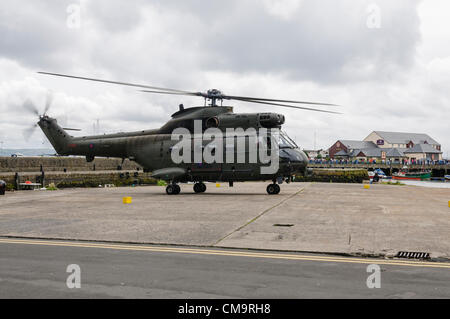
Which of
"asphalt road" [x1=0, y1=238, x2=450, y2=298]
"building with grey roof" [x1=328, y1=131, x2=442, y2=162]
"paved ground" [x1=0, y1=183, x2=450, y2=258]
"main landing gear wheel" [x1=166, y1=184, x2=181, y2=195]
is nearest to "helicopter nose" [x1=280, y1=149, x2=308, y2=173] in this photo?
"paved ground" [x1=0, y1=183, x2=450, y2=258]

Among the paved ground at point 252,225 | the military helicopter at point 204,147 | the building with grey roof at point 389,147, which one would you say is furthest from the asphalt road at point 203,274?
the building with grey roof at point 389,147

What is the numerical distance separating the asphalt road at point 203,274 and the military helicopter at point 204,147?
46.3ft

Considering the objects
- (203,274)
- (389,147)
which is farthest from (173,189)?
(389,147)

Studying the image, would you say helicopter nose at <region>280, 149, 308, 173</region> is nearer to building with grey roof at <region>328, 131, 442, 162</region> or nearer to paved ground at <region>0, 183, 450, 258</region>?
paved ground at <region>0, 183, 450, 258</region>

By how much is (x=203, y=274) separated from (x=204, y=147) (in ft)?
56.9

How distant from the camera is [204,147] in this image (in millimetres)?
24047

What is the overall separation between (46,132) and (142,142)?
7.27 meters

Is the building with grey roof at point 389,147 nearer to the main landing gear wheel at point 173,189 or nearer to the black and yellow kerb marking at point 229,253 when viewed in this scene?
the main landing gear wheel at point 173,189

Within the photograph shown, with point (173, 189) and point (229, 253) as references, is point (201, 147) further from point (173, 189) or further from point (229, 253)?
point (229, 253)

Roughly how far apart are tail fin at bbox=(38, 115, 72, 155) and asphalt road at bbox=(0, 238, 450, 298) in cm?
1979

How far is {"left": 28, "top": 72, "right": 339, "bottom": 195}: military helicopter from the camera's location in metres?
22.9

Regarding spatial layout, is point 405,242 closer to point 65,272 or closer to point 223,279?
point 223,279
